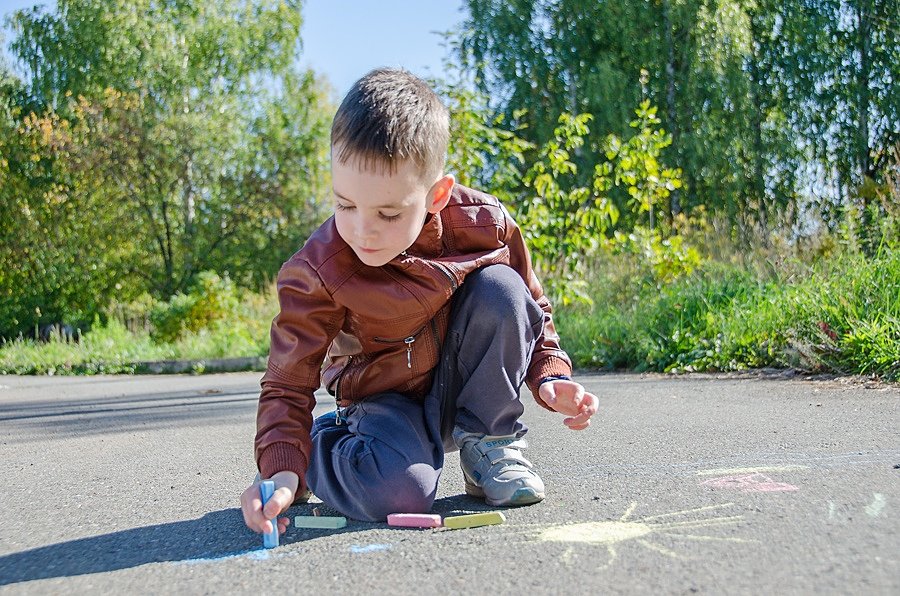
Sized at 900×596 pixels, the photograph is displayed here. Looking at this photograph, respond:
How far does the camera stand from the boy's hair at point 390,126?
190cm

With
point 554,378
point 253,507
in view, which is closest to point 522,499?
point 554,378

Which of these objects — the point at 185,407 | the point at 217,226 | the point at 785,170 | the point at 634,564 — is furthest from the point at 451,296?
the point at 217,226

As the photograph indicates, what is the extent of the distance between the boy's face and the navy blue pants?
31 cm

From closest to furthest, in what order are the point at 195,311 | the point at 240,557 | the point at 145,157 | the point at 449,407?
the point at 240,557, the point at 449,407, the point at 195,311, the point at 145,157

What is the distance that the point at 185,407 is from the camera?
16.9 feet

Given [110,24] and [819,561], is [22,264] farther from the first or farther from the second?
[819,561]

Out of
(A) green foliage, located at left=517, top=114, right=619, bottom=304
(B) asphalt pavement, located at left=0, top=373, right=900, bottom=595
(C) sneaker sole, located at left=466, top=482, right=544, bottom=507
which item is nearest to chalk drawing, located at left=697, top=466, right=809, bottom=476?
(B) asphalt pavement, located at left=0, top=373, right=900, bottom=595

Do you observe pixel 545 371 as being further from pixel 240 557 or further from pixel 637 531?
pixel 240 557

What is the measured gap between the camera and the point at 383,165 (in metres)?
1.90

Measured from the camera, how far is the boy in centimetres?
195

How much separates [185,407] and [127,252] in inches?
759

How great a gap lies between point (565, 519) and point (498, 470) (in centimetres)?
26

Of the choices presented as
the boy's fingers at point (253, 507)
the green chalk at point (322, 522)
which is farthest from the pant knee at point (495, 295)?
the boy's fingers at point (253, 507)

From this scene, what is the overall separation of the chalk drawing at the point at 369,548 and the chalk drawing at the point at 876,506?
0.96 m
